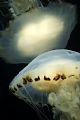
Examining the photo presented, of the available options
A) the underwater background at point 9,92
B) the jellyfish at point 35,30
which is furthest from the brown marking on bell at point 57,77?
the jellyfish at point 35,30

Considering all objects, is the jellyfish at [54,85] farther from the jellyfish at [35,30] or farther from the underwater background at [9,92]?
the jellyfish at [35,30]

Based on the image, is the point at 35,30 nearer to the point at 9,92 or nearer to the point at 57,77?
the point at 9,92

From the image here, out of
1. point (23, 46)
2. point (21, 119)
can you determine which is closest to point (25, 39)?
point (23, 46)

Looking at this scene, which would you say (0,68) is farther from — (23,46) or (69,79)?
(69,79)

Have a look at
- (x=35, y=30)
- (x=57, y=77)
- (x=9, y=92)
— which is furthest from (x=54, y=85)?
(x=35, y=30)

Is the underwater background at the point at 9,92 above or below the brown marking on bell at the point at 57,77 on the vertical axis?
below

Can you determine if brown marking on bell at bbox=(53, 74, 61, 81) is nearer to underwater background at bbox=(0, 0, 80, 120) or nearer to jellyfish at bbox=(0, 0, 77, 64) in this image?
underwater background at bbox=(0, 0, 80, 120)
